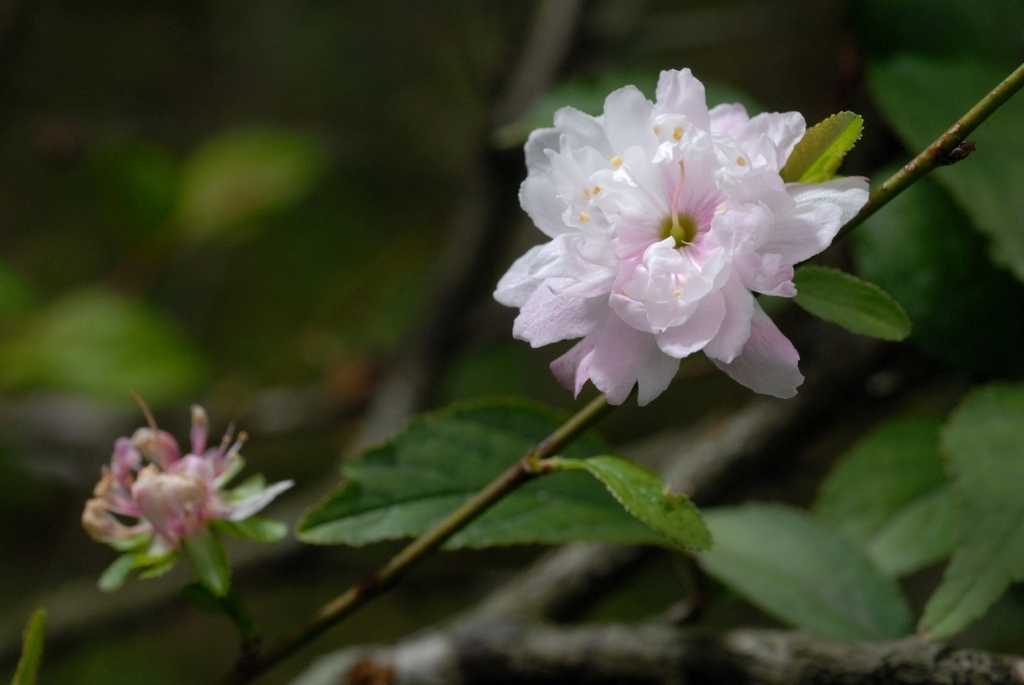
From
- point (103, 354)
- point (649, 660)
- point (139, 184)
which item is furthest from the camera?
point (139, 184)

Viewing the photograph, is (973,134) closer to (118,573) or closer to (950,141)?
(950,141)

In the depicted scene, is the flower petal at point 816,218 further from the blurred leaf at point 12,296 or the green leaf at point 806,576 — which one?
the blurred leaf at point 12,296

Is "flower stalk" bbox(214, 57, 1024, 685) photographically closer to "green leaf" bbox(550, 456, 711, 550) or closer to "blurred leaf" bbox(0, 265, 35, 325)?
"green leaf" bbox(550, 456, 711, 550)

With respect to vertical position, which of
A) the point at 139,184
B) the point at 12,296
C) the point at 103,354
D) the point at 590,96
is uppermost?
the point at 139,184

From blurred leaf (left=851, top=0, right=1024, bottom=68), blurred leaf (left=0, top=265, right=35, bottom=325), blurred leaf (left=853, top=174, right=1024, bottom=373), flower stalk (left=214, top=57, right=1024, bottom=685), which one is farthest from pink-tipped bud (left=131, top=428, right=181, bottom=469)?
blurred leaf (left=0, top=265, right=35, bottom=325)

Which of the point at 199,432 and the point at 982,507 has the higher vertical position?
the point at 199,432

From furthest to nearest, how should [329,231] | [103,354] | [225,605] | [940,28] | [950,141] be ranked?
[329,231]
[103,354]
[940,28]
[225,605]
[950,141]

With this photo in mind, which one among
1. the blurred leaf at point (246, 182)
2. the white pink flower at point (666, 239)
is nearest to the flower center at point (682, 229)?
the white pink flower at point (666, 239)

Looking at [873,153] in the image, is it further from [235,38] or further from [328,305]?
[235,38]

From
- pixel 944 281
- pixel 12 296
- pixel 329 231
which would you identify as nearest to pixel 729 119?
pixel 944 281

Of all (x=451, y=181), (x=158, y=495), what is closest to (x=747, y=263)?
(x=158, y=495)
